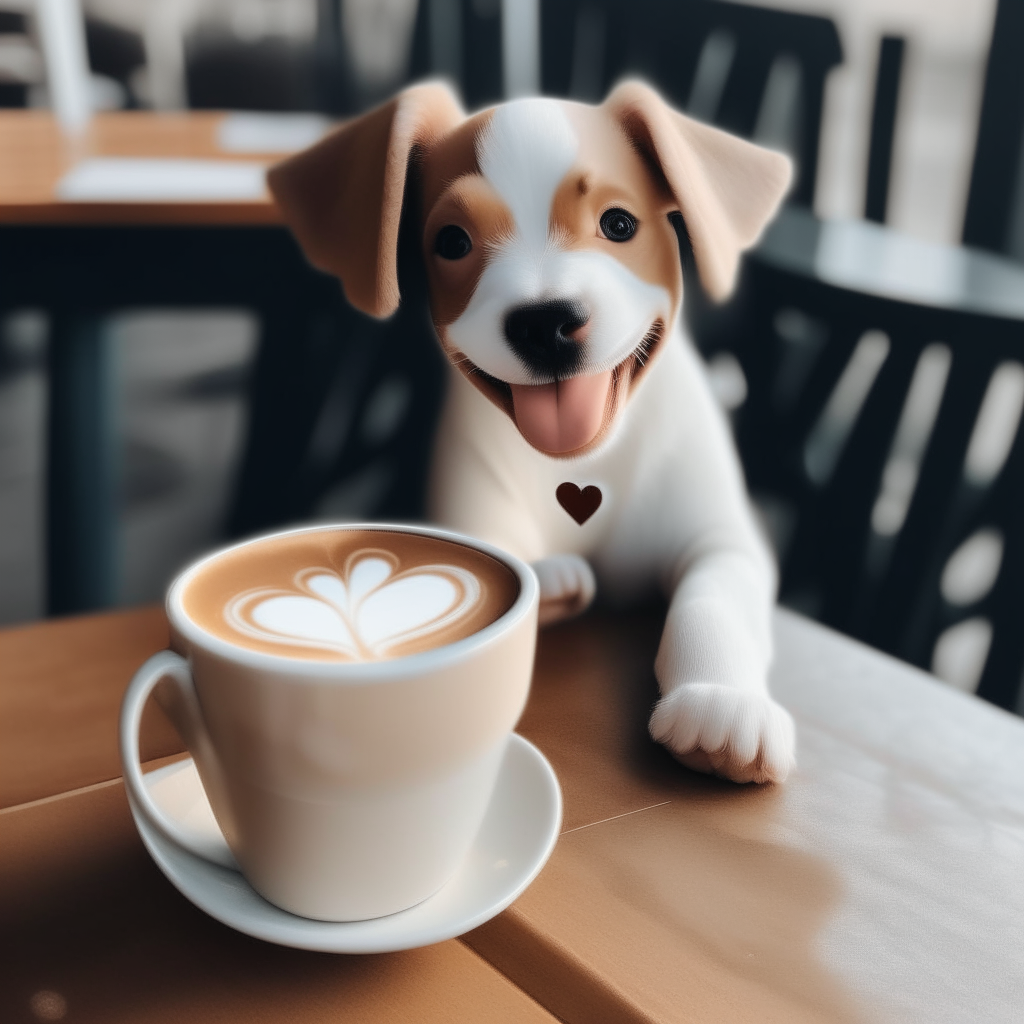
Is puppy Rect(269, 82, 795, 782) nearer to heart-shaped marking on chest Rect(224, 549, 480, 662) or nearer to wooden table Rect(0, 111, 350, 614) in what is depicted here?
heart-shaped marking on chest Rect(224, 549, 480, 662)

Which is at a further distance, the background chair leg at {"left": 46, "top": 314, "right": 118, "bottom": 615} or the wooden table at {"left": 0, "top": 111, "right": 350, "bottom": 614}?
the background chair leg at {"left": 46, "top": 314, "right": 118, "bottom": 615}

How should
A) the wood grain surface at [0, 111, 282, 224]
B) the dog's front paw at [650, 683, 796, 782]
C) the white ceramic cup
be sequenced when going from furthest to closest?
1. the wood grain surface at [0, 111, 282, 224]
2. the dog's front paw at [650, 683, 796, 782]
3. the white ceramic cup

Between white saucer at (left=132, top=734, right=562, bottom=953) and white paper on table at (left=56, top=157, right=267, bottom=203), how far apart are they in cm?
39

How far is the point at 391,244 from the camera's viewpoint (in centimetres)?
36

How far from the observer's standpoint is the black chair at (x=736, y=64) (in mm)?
512

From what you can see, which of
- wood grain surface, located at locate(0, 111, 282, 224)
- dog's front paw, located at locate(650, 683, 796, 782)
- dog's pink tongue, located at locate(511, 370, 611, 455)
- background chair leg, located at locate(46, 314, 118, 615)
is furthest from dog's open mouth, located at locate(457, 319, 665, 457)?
background chair leg, located at locate(46, 314, 118, 615)

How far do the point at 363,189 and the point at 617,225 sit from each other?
0.09 meters

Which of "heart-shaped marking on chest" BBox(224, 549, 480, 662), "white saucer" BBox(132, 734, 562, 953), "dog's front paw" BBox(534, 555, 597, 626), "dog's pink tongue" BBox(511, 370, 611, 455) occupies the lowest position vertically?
"white saucer" BBox(132, 734, 562, 953)

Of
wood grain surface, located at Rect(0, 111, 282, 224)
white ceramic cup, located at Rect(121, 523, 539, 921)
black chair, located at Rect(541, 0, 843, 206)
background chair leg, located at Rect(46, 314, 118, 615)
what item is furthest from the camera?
background chair leg, located at Rect(46, 314, 118, 615)

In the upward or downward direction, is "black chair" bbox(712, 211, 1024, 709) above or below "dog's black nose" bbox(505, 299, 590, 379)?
below

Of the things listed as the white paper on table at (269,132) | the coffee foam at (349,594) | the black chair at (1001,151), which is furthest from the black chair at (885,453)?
the white paper on table at (269,132)

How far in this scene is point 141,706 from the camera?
1.00 feet

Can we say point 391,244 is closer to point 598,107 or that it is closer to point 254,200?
point 598,107

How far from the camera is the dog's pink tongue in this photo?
13.9 inches
